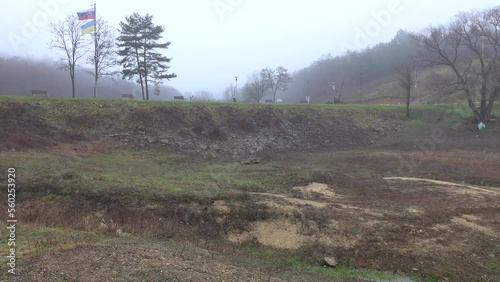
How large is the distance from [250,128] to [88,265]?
2474 centimetres

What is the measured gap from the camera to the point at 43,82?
275 ft

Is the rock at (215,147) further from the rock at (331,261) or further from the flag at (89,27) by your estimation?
the rock at (331,261)

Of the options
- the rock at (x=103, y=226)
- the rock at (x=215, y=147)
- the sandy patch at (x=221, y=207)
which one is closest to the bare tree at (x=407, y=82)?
the rock at (x=215, y=147)

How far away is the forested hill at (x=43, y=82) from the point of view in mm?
75938

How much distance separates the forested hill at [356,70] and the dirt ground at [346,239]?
98.6 metres

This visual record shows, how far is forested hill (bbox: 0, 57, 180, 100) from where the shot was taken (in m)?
75.9

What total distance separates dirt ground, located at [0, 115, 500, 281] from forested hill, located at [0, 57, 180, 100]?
60534mm

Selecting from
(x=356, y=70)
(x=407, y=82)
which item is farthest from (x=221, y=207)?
(x=356, y=70)

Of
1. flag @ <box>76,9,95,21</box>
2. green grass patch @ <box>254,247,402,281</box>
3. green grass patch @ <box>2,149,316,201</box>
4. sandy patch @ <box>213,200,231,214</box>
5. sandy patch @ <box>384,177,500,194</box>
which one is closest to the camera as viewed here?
green grass patch @ <box>254,247,402,281</box>

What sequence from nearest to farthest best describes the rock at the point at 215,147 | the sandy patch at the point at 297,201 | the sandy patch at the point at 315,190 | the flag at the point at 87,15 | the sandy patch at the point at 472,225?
the sandy patch at the point at 472,225, the sandy patch at the point at 297,201, the sandy patch at the point at 315,190, the rock at the point at 215,147, the flag at the point at 87,15

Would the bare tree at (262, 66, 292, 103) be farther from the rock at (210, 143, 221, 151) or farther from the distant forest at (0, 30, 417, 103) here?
the rock at (210, 143, 221, 151)

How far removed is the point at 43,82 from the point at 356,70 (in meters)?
94.8

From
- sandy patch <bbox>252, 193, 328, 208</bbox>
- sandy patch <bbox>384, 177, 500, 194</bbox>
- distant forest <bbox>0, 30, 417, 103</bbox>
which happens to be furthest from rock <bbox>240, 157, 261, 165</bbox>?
distant forest <bbox>0, 30, 417, 103</bbox>

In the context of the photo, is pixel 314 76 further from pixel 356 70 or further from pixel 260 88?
pixel 260 88
